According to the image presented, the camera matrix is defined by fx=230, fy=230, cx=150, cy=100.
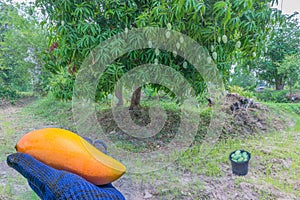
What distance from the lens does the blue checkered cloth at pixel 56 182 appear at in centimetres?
71

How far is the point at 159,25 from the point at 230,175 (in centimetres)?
140

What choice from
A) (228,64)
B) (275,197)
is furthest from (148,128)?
(275,197)

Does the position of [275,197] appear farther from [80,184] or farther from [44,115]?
[44,115]

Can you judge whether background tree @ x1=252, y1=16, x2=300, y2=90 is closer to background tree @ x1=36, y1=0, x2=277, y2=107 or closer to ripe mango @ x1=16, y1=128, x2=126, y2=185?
background tree @ x1=36, y1=0, x2=277, y2=107

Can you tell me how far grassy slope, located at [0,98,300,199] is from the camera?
5.64ft

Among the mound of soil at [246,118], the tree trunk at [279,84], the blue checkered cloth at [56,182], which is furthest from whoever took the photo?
the tree trunk at [279,84]

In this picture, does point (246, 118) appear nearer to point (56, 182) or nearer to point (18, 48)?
point (56, 182)

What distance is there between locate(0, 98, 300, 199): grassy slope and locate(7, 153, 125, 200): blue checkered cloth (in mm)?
1082

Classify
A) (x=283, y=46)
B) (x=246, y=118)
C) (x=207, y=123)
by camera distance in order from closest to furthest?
1. (x=207, y=123)
2. (x=246, y=118)
3. (x=283, y=46)

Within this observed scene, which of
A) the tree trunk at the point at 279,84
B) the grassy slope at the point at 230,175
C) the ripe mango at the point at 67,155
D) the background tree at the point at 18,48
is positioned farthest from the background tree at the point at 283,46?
the ripe mango at the point at 67,155

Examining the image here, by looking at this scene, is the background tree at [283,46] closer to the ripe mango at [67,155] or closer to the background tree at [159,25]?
the background tree at [159,25]

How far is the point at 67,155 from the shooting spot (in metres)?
0.79

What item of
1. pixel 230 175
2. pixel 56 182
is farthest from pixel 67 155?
pixel 230 175

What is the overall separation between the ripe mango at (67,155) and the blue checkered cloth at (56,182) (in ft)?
0.09
